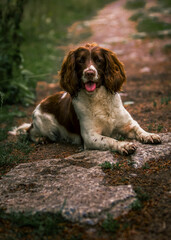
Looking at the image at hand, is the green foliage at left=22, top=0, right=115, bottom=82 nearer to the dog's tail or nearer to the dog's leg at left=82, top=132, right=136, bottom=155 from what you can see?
the dog's tail

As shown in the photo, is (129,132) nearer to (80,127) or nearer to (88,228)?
(80,127)

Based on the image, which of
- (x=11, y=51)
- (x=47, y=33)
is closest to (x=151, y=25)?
(x=47, y=33)

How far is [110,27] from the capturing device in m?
15.1

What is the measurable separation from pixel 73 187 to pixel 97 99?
4.52ft

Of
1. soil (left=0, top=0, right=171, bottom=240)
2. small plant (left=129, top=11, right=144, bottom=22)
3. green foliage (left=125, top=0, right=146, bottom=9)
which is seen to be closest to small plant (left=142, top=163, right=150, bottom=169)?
soil (left=0, top=0, right=171, bottom=240)

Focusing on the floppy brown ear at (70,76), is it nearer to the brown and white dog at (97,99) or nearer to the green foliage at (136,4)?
the brown and white dog at (97,99)

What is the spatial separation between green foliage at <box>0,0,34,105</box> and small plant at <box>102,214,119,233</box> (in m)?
4.31

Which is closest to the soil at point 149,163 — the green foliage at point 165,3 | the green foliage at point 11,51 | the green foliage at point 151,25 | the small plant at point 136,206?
the small plant at point 136,206

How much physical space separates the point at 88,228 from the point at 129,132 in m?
1.86

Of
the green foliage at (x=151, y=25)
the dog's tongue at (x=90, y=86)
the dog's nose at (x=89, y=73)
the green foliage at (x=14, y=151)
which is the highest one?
the green foliage at (x=151, y=25)

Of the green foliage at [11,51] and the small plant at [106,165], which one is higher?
the green foliage at [11,51]

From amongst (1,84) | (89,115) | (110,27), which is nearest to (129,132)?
(89,115)

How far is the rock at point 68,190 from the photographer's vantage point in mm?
2428

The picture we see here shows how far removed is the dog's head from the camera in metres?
3.61
